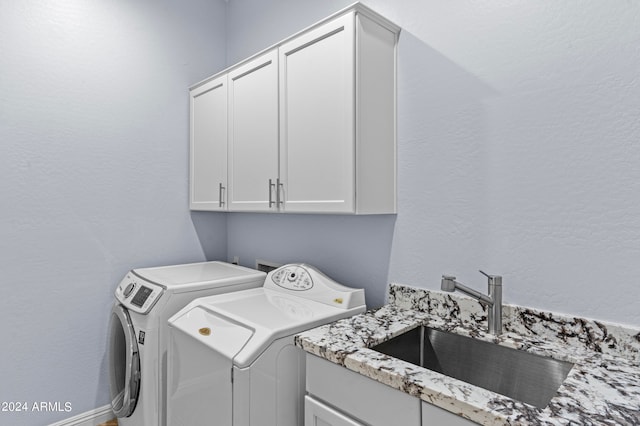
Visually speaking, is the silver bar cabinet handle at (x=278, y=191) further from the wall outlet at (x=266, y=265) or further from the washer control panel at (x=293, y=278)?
the wall outlet at (x=266, y=265)

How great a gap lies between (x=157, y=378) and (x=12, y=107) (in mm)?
1607

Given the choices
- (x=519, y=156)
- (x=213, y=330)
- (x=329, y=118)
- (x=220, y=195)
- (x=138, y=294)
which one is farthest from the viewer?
(x=220, y=195)

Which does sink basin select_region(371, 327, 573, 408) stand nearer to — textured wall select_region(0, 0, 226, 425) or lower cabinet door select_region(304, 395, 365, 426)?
lower cabinet door select_region(304, 395, 365, 426)

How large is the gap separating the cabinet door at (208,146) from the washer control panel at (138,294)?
2.05 feet

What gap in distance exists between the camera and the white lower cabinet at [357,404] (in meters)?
0.96

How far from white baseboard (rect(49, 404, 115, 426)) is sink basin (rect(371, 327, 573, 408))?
191 cm

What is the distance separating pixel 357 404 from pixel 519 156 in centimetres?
103

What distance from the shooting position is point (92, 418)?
215 centimetres

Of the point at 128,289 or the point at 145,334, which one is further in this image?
the point at 128,289

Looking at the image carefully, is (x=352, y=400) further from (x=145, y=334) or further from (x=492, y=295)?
(x=145, y=334)

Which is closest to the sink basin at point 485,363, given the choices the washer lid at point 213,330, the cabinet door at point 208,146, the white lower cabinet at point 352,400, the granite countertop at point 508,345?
the granite countertop at point 508,345

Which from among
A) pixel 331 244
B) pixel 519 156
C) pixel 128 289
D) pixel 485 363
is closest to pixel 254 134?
pixel 331 244

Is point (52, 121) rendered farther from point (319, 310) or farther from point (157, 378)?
point (319, 310)

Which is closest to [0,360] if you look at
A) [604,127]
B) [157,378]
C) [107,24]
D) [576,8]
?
[157,378]
